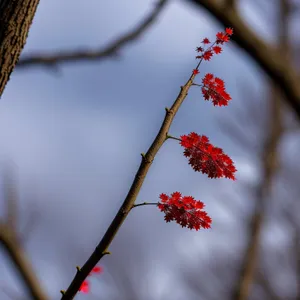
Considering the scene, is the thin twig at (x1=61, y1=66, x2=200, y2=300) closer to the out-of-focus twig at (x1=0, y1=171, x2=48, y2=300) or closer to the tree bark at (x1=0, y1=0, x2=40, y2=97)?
the tree bark at (x1=0, y1=0, x2=40, y2=97)

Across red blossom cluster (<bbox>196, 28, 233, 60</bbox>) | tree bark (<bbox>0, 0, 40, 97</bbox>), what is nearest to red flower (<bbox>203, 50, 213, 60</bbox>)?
red blossom cluster (<bbox>196, 28, 233, 60</bbox>)

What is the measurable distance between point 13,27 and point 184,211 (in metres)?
0.77

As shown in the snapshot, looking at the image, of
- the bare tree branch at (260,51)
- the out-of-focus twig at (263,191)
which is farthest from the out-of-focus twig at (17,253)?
the out-of-focus twig at (263,191)

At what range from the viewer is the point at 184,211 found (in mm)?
1024

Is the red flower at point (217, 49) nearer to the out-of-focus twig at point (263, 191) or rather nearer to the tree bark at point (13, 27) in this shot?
the tree bark at point (13, 27)

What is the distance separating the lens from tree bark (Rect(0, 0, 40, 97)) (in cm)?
147

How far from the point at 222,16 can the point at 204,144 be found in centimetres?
269

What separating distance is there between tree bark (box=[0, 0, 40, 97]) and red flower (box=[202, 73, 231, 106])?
62 centimetres

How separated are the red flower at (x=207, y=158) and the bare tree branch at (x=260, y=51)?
2525 mm

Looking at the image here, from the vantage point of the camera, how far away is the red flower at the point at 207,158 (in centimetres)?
101

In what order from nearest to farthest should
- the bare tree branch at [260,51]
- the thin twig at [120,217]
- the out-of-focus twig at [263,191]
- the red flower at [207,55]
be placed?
the thin twig at [120,217] → the red flower at [207,55] → the bare tree branch at [260,51] → the out-of-focus twig at [263,191]

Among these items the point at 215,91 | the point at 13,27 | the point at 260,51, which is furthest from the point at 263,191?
the point at 215,91

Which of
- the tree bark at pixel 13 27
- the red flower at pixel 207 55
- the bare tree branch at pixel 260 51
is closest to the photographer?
the red flower at pixel 207 55

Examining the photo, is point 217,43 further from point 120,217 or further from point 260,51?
point 260,51
